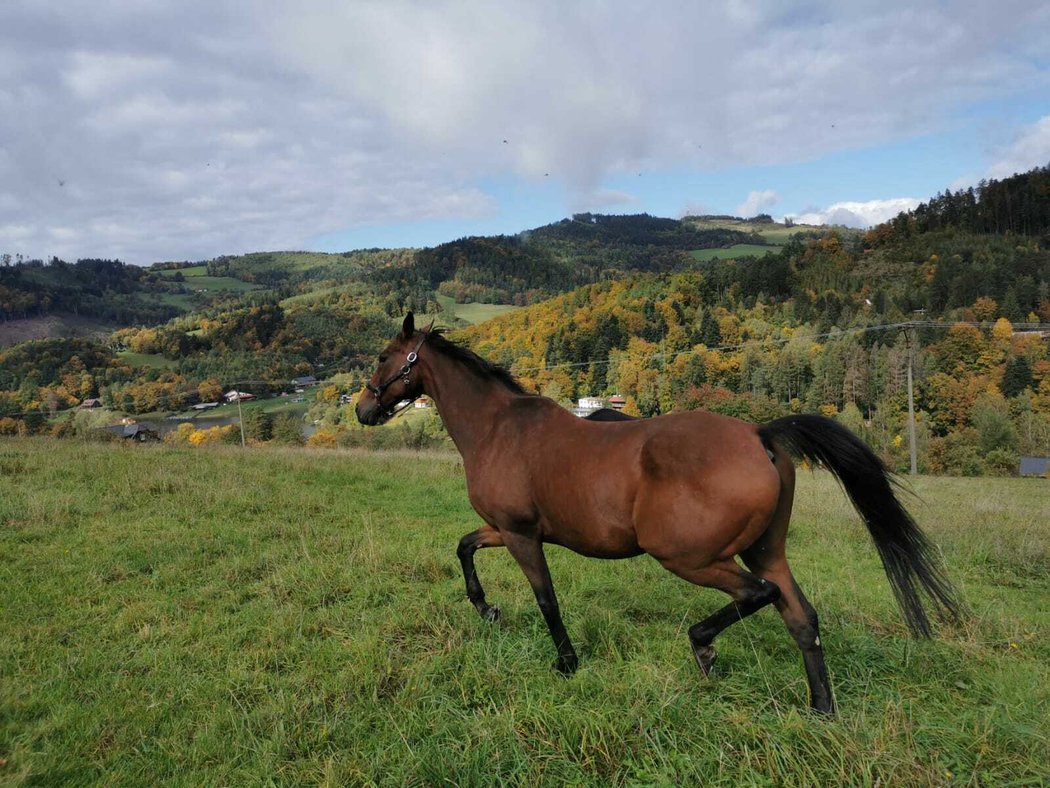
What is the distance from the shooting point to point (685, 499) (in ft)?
10.0

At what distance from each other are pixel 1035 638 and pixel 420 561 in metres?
→ 5.28

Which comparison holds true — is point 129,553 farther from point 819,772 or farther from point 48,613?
point 819,772

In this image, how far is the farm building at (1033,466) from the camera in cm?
4453

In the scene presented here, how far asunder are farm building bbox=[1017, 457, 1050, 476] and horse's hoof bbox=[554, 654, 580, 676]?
188ft

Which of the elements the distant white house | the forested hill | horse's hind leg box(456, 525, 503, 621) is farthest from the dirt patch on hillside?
horse's hind leg box(456, 525, 503, 621)

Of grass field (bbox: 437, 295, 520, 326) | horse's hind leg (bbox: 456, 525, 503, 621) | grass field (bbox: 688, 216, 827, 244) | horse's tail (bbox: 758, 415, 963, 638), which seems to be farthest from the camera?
grass field (bbox: 688, 216, 827, 244)

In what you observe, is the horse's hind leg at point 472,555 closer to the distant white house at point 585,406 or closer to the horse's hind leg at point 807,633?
the horse's hind leg at point 807,633

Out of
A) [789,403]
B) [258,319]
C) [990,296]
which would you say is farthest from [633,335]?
[258,319]

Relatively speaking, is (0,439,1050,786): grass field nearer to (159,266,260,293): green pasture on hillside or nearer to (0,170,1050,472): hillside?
(0,170,1050,472): hillside

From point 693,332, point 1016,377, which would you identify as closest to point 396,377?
point 693,332

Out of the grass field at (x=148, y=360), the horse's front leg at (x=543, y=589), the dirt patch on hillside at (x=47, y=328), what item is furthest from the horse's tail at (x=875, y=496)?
the dirt patch on hillside at (x=47, y=328)

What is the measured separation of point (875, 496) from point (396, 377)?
141 inches

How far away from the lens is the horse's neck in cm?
420

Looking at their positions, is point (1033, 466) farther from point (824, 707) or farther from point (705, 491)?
point (705, 491)
